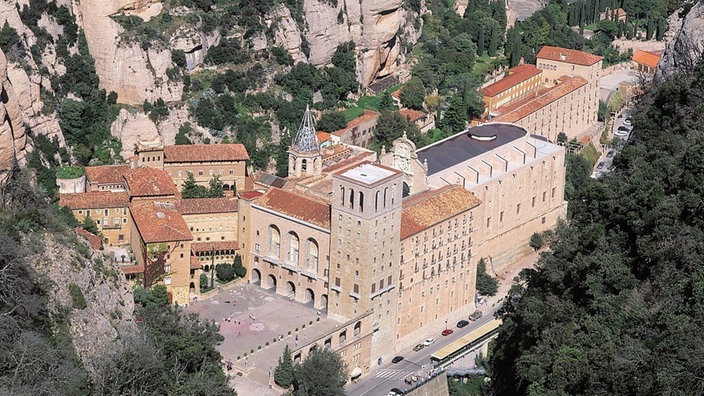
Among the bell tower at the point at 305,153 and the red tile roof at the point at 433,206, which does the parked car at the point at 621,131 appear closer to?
the red tile roof at the point at 433,206

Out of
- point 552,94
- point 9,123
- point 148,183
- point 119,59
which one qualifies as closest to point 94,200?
point 148,183

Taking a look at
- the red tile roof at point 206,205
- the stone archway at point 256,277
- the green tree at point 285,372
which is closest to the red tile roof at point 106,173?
the red tile roof at point 206,205

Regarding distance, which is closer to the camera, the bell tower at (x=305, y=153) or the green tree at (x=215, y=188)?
the bell tower at (x=305, y=153)

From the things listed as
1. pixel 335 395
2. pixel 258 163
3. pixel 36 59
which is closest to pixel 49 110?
pixel 36 59

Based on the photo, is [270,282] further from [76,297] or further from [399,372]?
[76,297]

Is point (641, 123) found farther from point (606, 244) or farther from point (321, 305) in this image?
point (321, 305)

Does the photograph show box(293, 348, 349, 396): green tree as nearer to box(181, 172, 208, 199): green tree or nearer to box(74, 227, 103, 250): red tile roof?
box(74, 227, 103, 250): red tile roof
